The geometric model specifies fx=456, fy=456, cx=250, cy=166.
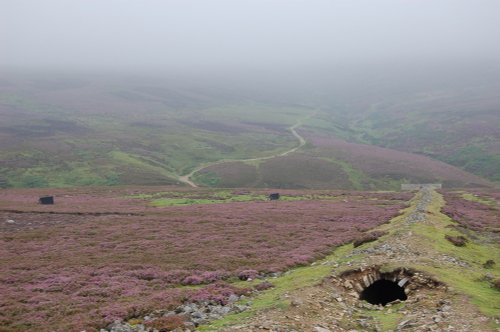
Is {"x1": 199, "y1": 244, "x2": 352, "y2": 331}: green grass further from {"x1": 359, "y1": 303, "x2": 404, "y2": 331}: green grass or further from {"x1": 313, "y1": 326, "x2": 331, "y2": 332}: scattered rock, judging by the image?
{"x1": 359, "y1": 303, "x2": 404, "y2": 331}: green grass

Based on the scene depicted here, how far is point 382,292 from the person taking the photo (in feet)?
102

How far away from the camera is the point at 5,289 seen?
1219 inches

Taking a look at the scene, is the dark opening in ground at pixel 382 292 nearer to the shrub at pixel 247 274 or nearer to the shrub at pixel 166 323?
the shrub at pixel 247 274

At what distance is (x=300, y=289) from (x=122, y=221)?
35.6 metres

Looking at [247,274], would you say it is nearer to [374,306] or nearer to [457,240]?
[374,306]

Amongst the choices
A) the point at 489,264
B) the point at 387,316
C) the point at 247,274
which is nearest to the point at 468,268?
the point at 489,264

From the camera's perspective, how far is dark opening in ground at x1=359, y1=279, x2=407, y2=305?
3003 centimetres

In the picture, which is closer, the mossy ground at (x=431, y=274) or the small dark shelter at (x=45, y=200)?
the mossy ground at (x=431, y=274)

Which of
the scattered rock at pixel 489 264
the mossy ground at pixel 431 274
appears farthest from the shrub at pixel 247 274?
the scattered rock at pixel 489 264

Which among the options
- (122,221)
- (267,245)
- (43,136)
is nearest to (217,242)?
(267,245)

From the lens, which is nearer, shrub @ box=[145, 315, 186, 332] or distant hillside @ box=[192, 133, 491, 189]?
shrub @ box=[145, 315, 186, 332]

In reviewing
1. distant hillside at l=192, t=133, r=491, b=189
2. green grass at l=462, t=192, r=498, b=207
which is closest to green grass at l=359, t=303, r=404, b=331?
green grass at l=462, t=192, r=498, b=207

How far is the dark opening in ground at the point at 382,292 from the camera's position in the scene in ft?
98.5

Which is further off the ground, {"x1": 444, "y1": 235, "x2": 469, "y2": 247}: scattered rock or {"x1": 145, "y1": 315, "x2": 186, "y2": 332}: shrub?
{"x1": 444, "y1": 235, "x2": 469, "y2": 247}: scattered rock
